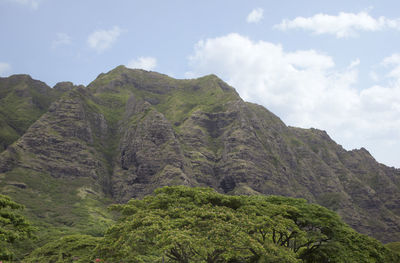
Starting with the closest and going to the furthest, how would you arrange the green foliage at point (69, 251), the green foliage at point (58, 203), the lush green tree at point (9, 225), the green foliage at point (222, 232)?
the lush green tree at point (9, 225) < the green foliage at point (222, 232) < the green foliage at point (69, 251) < the green foliage at point (58, 203)

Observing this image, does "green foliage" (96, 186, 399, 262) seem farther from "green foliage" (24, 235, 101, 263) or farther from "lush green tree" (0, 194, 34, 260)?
"green foliage" (24, 235, 101, 263)

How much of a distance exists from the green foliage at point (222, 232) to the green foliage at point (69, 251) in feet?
38.0

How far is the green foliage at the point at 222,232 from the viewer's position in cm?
2889

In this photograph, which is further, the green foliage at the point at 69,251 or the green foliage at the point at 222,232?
the green foliage at the point at 69,251

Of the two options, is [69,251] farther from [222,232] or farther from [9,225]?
[222,232]

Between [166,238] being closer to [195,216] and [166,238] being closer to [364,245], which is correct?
[195,216]

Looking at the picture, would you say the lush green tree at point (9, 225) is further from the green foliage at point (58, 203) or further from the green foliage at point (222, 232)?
the green foliage at point (58, 203)

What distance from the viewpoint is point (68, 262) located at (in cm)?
4772

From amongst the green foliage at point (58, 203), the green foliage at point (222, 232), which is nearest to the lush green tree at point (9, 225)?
the green foliage at point (222, 232)

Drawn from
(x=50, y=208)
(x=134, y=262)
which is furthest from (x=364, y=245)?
(x=50, y=208)

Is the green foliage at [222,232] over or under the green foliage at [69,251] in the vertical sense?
over

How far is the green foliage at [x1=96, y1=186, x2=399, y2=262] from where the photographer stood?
2889 centimetres

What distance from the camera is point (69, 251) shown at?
162 feet

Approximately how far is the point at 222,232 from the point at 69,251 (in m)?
30.9
